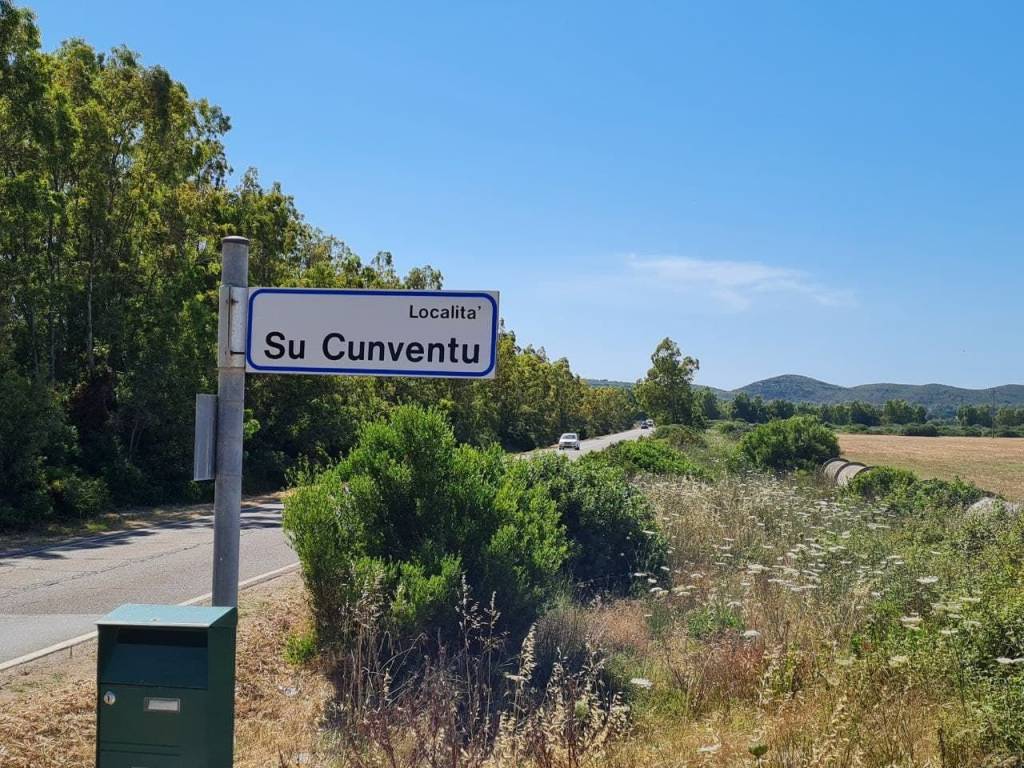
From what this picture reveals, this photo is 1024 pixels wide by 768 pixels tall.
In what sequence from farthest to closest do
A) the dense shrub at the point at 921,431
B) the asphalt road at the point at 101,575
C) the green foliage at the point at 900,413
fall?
the green foliage at the point at 900,413 → the dense shrub at the point at 921,431 → the asphalt road at the point at 101,575

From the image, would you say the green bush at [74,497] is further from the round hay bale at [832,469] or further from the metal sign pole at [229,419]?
the round hay bale at [832,469]

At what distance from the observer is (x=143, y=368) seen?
20.5m

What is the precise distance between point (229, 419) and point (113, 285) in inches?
805

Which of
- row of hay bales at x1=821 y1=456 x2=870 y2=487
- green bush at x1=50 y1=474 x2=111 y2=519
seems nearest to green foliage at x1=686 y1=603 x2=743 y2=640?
green bush at x1=50 y1=474 x2=111 y2=519

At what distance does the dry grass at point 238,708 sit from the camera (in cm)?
416

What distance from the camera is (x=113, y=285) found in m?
21.0

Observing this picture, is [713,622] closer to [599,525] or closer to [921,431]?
[599,525]

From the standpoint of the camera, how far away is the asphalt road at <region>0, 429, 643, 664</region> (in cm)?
761

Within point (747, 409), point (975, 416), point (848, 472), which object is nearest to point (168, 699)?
point (848, 472)

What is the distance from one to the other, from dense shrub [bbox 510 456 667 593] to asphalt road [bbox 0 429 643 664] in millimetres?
4048

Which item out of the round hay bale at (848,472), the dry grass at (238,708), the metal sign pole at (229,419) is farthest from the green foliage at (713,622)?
the round hay bale at (848,472)

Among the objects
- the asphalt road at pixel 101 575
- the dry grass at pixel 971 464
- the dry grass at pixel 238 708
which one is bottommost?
the dry grass at pixel 971 464

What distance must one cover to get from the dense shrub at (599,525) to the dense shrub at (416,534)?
1.67 meters

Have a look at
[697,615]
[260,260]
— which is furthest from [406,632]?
[260,260]
